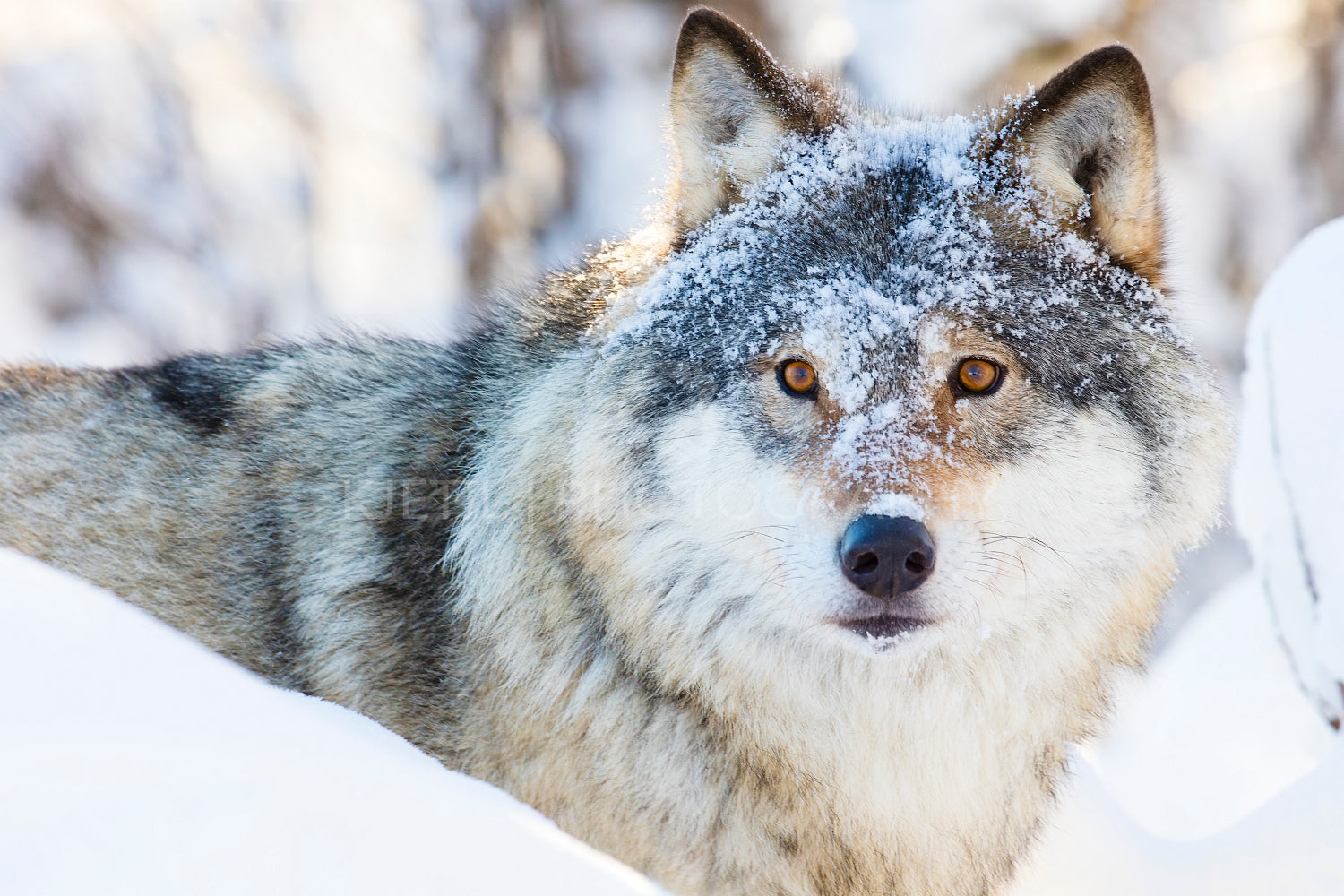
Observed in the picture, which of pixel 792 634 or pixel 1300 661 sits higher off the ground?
pixel 1300 661

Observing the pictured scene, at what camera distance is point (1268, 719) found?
3711 mm

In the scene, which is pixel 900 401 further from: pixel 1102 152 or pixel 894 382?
pixel 1102 152

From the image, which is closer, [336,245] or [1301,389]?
[1301,389]

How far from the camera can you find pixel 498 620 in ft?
8.03

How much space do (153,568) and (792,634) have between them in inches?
59.5

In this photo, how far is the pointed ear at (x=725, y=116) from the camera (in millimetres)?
2375

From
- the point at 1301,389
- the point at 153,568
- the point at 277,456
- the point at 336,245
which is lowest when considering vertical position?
the point at 336,245

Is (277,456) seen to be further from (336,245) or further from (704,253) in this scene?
(336,245)

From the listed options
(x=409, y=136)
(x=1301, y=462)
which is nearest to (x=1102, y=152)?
(x=1301, y=462)

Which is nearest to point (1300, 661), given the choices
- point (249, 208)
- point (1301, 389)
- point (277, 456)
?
point (1301, 389)

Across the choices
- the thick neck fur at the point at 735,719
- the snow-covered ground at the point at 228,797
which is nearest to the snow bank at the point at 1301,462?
the snow-covered ground at the point at 228,797

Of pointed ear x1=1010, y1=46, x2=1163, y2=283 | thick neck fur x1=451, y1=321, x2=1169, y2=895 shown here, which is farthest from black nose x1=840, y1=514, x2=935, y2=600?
pointed ear x1=1010, y1=46, x2=1163, y2=283

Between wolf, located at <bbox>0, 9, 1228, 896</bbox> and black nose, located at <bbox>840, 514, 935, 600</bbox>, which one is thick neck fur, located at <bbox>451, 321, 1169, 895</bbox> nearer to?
wolf, located at <bbox>0, 9, 1228, 896</bbox>

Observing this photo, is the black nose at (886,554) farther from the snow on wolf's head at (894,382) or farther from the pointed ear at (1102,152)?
the pointed ear at (1102,152)
